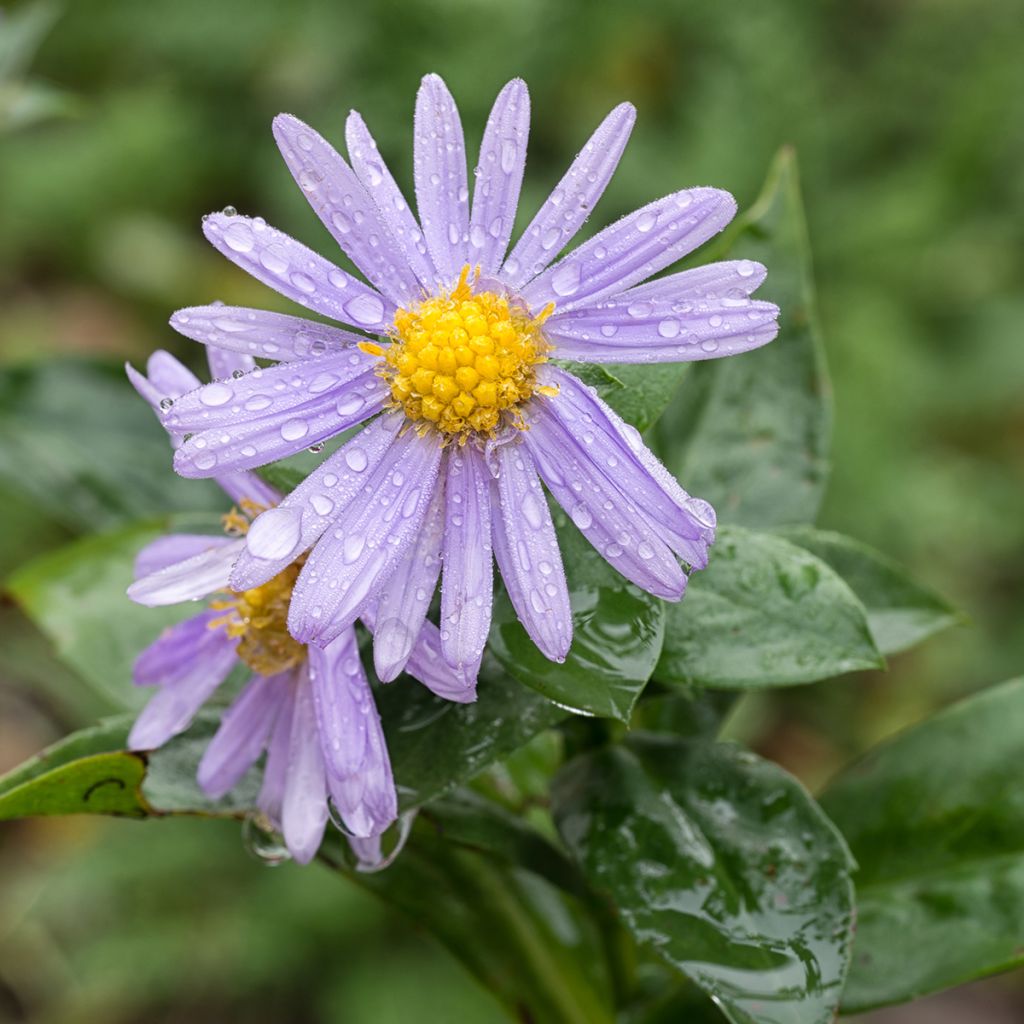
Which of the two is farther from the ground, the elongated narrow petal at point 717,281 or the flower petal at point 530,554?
the elongated narrow petal at point 717,281

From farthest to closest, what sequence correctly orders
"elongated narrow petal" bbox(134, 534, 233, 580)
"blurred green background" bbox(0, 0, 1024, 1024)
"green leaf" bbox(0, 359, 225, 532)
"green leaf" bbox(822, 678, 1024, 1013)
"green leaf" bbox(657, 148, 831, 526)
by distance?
"blurred green background" bbox(0, 0, 1024, 1024), "green leaf" bbox(0, 359, 225, 532), "green leaf" bbox(657, 148, 831, 526), "green leaf" bbox(822, 678, 1024, 1013), "elongated narrow petal" bbox(134, 534, 233, 580)

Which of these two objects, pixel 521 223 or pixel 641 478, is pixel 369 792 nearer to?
pixel 641 478

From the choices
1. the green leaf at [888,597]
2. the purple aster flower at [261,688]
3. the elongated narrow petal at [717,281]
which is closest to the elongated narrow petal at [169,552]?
the purple aster flower at [261,688]

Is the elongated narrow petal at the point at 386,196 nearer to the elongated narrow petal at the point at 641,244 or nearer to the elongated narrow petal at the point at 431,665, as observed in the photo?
the elongated narrow petal at the point at 641,244

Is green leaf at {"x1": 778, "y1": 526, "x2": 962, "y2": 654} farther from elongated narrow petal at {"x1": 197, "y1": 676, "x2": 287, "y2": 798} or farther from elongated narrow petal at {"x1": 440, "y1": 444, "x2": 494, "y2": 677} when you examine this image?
elongated narrow petal at {"x1": 197, "y1": 676, "x2": 287, "y2": 798}

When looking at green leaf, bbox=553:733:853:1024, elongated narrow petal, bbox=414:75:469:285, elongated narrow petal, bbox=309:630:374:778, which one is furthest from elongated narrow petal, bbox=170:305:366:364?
green leaf, bbox=553:733:853:1024

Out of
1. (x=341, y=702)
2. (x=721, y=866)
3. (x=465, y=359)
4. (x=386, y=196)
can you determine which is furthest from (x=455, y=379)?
(x=721, y=866)
